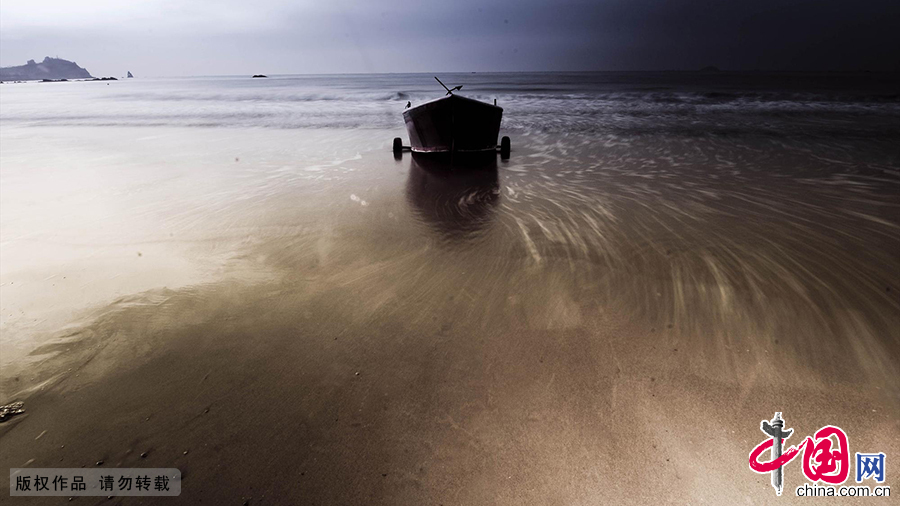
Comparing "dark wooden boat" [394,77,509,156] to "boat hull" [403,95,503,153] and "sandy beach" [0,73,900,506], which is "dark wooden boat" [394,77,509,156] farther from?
"sandy beach" [0,73,900,506]

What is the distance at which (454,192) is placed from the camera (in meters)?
Result: 8.74

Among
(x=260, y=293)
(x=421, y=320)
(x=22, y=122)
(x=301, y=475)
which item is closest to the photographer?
(x=301, y=475)

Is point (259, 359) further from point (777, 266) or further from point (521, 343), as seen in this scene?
point (777, 266)

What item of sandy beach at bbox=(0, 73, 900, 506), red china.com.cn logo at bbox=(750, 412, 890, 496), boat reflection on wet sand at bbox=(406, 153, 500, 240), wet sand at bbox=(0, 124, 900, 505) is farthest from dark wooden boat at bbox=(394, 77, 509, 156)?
red china.com.cn logo at bbox=(750, 412, 890, 496)

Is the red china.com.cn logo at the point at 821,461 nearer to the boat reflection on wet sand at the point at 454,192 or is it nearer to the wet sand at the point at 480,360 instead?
the wet sand at the point at 480,360

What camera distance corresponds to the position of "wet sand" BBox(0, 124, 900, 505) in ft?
7.82

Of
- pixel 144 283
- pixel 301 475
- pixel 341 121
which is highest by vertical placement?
pixel 341 121

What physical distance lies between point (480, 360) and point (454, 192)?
5.85m

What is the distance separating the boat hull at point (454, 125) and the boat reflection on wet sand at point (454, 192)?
0.36 metres

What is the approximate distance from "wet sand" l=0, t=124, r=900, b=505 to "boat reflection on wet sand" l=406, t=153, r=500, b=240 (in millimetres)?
175

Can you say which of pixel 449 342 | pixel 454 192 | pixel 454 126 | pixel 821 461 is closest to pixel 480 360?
pixel 449 342

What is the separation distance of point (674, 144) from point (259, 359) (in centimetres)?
1469

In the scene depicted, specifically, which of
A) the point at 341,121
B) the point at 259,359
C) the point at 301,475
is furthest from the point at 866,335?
the point at 341,121

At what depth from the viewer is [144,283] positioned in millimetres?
4535
